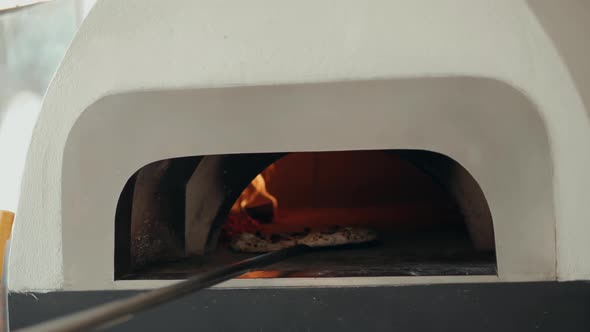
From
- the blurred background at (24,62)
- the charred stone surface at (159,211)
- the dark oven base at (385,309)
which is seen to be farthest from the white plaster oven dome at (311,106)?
the blurred background at (24,62)

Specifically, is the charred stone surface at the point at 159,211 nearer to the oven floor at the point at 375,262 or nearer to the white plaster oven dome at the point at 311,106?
the oven floor at the point at 375,262

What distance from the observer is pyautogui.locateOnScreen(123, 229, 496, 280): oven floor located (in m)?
1.23

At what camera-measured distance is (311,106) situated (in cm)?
119

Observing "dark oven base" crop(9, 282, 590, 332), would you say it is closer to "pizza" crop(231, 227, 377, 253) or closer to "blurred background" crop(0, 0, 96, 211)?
"pizza" crop(231, 227, 377, 253)

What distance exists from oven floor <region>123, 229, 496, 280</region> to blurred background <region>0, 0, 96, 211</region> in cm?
109

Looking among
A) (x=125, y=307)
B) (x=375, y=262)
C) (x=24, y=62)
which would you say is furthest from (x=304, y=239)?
(x=24, y=62)

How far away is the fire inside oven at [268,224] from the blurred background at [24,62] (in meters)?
0.89

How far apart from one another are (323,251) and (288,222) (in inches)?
24.5

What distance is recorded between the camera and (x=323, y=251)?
5.64ft

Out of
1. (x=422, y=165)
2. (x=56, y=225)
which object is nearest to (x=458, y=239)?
(x=422, y=165)

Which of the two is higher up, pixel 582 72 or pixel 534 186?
pixel 582 72

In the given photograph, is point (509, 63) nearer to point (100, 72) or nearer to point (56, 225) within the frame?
point (100, 72)

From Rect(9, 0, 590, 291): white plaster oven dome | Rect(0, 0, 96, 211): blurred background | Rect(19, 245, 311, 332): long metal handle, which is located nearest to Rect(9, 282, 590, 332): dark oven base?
Rect(9, 0, 590, 291): white plaster oven dome

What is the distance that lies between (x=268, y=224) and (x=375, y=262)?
93cm
